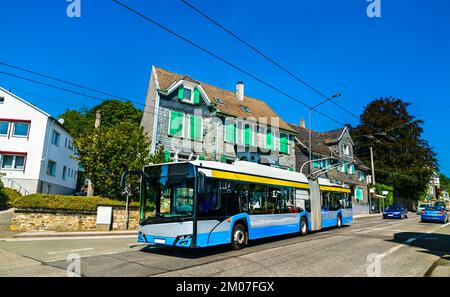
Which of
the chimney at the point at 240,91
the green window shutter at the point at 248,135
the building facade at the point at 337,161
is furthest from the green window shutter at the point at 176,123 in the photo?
the building facade at the point at 337,161

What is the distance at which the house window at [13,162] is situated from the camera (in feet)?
95.0

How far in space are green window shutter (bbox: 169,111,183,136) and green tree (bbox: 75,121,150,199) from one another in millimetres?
5472

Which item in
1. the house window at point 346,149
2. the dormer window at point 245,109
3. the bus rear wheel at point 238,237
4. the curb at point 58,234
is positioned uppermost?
the dormer window at point 245,109

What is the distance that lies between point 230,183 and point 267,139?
21.4 metres

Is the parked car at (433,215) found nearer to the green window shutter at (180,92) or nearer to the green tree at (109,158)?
the green window shutter at (180,92)

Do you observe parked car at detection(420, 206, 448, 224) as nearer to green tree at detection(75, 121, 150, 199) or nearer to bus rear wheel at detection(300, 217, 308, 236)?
bus rear wheel at detection(300, 217, 308, 236)

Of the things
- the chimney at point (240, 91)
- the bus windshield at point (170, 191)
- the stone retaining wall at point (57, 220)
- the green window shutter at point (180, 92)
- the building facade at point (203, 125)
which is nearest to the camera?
the bus windshield at point (170, 191)

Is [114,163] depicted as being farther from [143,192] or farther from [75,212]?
[143,192]

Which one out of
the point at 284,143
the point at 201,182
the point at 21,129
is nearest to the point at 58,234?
the point at 201,182

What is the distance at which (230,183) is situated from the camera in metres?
10.5

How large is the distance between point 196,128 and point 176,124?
1.84m

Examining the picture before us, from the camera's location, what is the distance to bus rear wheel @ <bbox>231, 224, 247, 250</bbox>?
34.4ft

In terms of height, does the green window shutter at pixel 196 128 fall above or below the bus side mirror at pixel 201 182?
above
